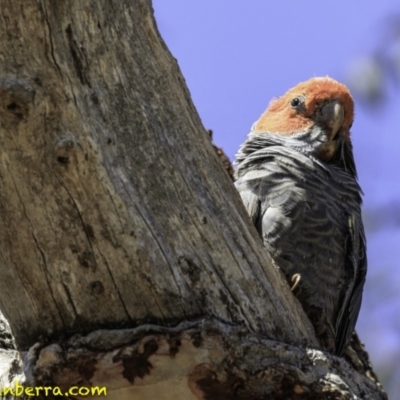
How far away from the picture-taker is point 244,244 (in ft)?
9.43

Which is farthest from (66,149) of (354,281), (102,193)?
(354,281)

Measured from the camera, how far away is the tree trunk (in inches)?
99.3

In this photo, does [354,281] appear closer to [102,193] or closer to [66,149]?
[102,193]

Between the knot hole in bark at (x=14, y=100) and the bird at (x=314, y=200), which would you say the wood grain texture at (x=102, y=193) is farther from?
the bird at (x=314, y=200)

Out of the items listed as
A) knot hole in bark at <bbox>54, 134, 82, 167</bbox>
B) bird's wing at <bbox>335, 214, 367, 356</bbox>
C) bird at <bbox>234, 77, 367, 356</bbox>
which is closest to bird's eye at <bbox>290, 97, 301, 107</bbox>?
bird at <bbox>234, 77, 367, 356</bbox>

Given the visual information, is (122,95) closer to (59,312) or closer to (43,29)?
(43,29)

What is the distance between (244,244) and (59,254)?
72 centimetres

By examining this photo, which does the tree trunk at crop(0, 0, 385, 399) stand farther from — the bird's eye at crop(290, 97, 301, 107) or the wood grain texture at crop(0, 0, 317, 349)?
the bird's eye at crop(290, 97, 301, 107)

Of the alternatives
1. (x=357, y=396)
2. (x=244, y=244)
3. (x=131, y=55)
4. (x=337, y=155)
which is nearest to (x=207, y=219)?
(x=244, y=244)

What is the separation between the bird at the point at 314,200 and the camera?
3834mm

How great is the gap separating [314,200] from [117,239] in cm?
164

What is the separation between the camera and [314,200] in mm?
3961

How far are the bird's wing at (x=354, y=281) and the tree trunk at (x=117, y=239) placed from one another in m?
1.31

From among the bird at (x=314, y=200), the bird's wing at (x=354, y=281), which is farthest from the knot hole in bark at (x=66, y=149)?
the bird's wing at (x=354, y=281)
